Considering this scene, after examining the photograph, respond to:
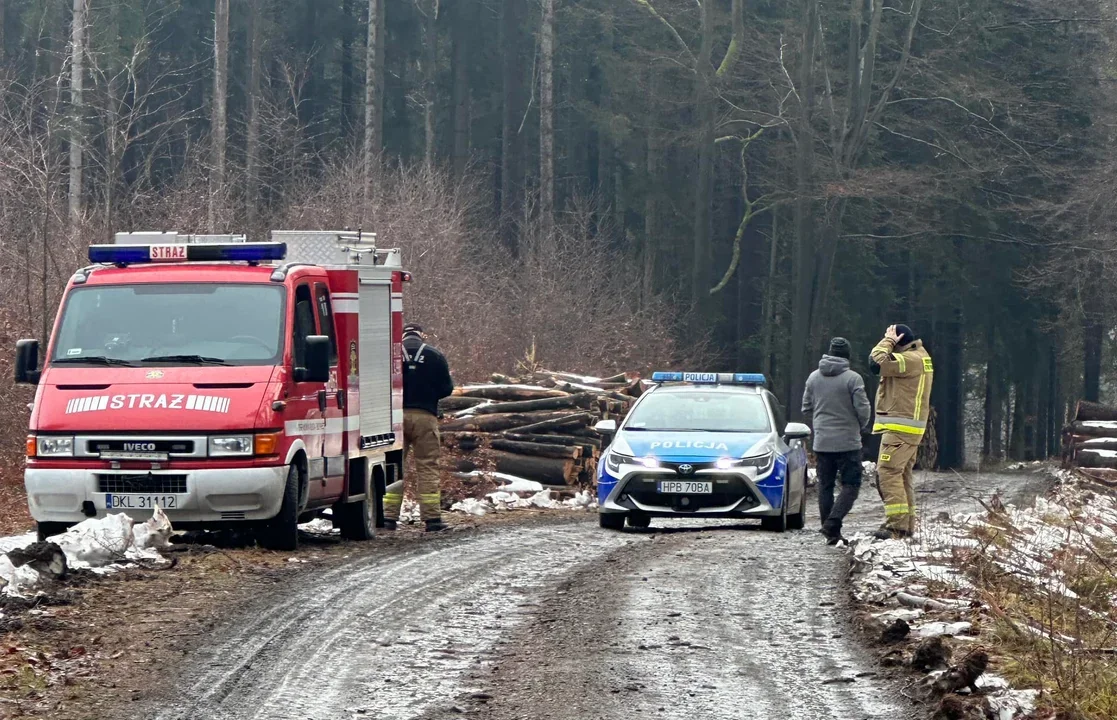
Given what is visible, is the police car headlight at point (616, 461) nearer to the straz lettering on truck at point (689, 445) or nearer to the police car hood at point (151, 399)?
the straz lettering on truck at point (689, 445)

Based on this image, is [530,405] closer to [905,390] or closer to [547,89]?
[905,390]

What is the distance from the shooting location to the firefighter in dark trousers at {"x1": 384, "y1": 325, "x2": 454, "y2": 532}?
16.2 metres

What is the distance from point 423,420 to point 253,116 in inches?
1199

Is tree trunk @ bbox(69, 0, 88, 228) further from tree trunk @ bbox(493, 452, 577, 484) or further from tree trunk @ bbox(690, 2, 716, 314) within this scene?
tree trunk @ bbox(690, 2, 716, 314)

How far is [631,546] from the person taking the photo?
1404cm

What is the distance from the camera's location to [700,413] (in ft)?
56.5

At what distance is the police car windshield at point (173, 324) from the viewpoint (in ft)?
41.8

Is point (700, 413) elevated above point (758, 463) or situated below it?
above

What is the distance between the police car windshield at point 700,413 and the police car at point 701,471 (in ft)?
0.06

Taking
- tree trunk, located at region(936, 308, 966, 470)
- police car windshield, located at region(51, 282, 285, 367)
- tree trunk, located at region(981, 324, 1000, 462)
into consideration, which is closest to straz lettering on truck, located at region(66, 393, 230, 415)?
police car windshield, located at region(51, 282, 285, 367)

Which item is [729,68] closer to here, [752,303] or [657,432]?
[752,303]

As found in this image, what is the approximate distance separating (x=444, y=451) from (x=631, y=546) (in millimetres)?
8749

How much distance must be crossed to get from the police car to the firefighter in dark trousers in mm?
1716

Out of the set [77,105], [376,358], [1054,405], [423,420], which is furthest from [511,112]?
[376,358]
